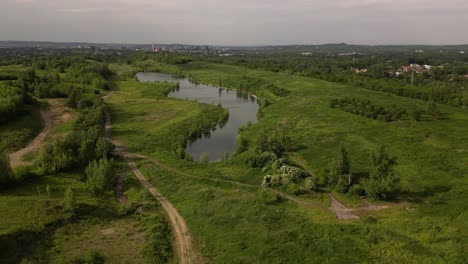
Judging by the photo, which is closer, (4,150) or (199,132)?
(4,150)

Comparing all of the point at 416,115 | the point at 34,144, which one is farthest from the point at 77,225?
the point at 416,115

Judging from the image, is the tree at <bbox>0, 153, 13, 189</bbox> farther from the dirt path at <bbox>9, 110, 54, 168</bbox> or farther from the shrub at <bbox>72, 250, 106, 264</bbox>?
the shrub at <bbox>72, 250, 106, 264</bbox>

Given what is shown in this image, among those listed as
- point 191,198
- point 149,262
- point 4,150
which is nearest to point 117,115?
point 4,150

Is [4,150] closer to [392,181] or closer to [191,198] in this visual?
[191,198]

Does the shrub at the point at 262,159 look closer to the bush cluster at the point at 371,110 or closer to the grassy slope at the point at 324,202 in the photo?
the grassy slope at the point at 324,202

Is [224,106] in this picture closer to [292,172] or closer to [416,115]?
[416,115]

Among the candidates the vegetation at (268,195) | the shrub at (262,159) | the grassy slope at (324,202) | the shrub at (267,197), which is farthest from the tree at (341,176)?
the shrub at (262,159)
